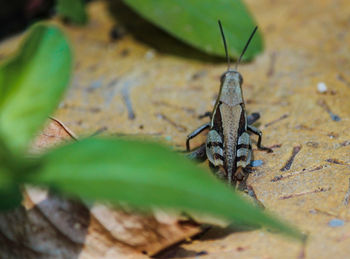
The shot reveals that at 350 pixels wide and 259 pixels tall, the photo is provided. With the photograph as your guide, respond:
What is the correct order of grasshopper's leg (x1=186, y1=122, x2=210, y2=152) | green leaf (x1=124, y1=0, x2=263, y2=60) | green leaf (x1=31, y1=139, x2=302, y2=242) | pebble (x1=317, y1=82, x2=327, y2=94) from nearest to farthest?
1. green leaf (x1=31, y1=139, x2=302, y2=242)
2. grasshopper's leg (x1=186, y1=122, x2=210, y2=152)
3. pebble (x1=317, y1=82, x2=327, y2=94)
4. green leaf (x1=124, y1=0, x2=263, y2=60)

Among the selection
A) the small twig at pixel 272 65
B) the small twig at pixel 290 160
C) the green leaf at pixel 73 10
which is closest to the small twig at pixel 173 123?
the small twig at pixel 290 160

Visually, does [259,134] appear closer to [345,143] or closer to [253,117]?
[253,117]

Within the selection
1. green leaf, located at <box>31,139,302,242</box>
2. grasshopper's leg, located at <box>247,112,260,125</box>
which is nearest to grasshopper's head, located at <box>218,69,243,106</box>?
grasshopper's leg, located at <box>247,112,260,125</box>

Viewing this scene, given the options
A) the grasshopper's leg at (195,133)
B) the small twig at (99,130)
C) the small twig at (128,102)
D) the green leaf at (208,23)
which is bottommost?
the small twig at (99,130)

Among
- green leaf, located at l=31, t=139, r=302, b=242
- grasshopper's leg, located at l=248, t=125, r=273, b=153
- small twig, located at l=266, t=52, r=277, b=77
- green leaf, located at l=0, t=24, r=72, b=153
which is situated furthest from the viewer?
small twig, located at l=266, t=52, r=277, b=77

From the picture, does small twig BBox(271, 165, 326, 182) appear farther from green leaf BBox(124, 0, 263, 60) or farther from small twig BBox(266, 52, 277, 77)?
green leaf BBox(124, 0, 263, 60)

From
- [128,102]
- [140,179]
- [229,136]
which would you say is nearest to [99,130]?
[128,102]

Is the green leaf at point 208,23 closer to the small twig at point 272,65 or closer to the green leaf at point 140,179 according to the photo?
the small twig at point 272,65
